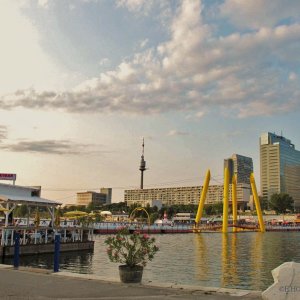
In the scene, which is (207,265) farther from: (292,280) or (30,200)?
(292,280)

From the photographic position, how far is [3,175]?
4709 centimetres

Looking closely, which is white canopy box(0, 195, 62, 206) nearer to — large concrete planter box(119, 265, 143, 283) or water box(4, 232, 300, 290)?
water box(4, 232, 300, 290)

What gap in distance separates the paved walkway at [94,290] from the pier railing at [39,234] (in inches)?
803

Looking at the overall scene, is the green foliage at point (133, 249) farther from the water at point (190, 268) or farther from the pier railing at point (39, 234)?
the pier railing at point (39, 234)

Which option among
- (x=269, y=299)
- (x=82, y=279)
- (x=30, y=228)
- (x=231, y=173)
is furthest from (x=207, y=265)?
(x=231, y=173)

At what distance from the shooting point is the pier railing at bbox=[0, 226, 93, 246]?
35.2 metres

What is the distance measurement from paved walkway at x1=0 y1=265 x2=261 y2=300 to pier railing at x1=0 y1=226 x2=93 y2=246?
20395mm

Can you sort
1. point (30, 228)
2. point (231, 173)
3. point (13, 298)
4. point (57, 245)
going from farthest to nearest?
point (231, 173) < point (30, 228) < point (57, 245) < point (13, 298)

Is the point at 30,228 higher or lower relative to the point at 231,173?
lower

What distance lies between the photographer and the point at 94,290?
44.2 feet

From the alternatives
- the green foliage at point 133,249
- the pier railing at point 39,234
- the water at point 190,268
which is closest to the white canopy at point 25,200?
the pier railing at point 39,234

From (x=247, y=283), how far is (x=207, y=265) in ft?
30.5

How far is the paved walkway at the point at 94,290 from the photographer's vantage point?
40.7 feet

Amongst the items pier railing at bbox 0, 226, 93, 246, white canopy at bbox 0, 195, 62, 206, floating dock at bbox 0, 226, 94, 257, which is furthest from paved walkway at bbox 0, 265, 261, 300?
white canopy at bbox 0, 195, 62, 206
